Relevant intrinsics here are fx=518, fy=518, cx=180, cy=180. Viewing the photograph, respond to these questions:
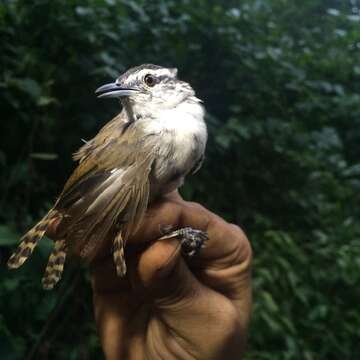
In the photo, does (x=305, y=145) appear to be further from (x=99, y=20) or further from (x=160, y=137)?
(x=160, y=137)

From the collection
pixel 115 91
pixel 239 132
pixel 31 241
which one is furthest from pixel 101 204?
pixel 239 132

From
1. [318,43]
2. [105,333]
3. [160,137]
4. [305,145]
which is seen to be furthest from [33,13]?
[318,43]

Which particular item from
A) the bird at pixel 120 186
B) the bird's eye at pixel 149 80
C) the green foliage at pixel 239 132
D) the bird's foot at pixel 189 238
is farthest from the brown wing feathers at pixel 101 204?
the green foliage at pixel 239 132

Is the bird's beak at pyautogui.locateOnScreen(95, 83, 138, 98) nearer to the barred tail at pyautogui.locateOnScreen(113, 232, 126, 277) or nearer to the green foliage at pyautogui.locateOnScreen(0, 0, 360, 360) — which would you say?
→ the barred tail at pyautogui.locateOnScreen(113, 232, 126, 277)

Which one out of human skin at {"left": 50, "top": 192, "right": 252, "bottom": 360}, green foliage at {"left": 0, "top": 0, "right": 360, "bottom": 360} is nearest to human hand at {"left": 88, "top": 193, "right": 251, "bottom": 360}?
human skin at {"left": 50, "top": 192, "right": 252, "bottom": 360}

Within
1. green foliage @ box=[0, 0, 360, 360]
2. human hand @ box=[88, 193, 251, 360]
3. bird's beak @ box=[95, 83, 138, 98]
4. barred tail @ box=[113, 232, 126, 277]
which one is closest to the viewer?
barred tail @ box=[113, 232, 126, 277]

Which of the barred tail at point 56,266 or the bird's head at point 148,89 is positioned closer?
the barred tail at point 56,266

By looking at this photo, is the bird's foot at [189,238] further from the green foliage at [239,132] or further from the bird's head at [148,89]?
the green foliage at [239,132]
